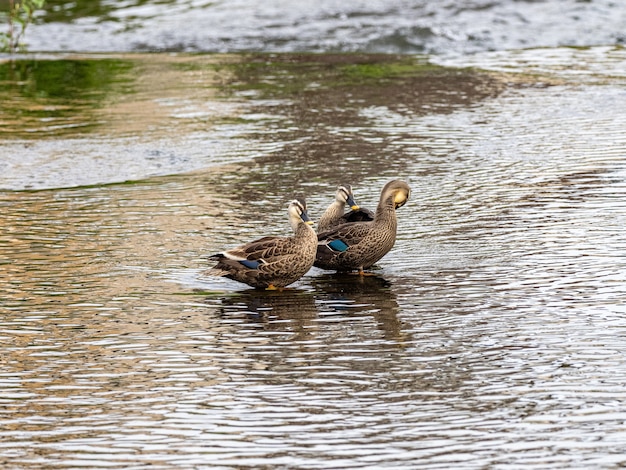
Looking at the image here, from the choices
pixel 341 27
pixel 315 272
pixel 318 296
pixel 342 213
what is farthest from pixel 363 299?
pixel 341 27

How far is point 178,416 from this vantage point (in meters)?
6.48

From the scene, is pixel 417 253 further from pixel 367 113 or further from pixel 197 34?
pixel 197 34

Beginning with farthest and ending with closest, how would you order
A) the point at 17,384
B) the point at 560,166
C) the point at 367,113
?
1. the point at 367,113
2. the point at 560,166
3. the point at 17,384

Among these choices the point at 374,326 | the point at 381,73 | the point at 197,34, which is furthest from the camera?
the point at 197,34

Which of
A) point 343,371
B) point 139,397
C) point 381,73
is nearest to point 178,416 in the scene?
point 139,397

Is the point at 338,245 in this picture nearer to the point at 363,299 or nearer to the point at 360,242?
the point at 360,242

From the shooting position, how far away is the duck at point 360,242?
9.28 meters

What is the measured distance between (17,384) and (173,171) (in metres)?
6.39

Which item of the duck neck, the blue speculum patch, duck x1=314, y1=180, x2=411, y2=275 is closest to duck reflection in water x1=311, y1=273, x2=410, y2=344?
duck x1=314, y1=180, x2=411, y2=275

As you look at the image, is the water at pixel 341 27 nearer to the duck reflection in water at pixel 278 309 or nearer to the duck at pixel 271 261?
the duck at pixel 271 261

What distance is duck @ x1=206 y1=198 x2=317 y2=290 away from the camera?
880cm

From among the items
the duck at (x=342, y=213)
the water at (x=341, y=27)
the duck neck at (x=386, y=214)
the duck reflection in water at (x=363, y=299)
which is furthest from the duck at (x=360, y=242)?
the water at (x=341, y=27)

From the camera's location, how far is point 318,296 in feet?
29.3

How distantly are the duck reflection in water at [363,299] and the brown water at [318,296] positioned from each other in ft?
0.08
